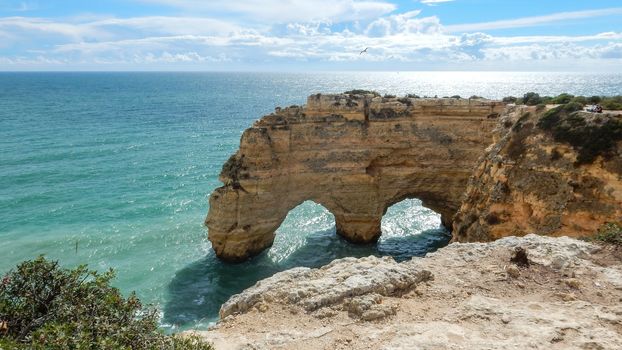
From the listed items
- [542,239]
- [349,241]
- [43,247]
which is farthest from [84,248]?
[542,239]

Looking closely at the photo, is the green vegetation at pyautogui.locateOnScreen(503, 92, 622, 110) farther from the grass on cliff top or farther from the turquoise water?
the turquoise water

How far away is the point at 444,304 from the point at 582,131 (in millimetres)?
14319

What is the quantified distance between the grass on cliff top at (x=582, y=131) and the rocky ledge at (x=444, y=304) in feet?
28.3

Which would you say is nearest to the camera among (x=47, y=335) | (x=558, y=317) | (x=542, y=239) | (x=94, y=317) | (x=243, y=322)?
(x=47, y=335)

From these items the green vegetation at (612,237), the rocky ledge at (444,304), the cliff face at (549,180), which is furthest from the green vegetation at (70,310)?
the cliff face at (549,180)

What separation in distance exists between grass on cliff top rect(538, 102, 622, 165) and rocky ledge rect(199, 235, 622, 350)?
8.63 meters

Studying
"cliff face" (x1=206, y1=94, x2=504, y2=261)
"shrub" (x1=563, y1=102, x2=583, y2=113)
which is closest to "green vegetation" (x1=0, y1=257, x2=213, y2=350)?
"shrub" (x1=563, y1=102, x2=583, y2=113)

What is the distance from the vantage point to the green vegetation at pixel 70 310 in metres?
7.46

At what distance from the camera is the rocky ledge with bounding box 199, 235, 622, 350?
8.54 meters

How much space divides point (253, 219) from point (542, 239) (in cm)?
2006

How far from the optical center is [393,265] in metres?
11.2

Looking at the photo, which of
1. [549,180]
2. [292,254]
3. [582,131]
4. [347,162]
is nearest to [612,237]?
[549,180]

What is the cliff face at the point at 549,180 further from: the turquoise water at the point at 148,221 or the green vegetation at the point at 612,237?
the turquoise water at the point at 148,221

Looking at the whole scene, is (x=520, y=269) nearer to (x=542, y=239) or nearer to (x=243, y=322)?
(x=542, y=239)
